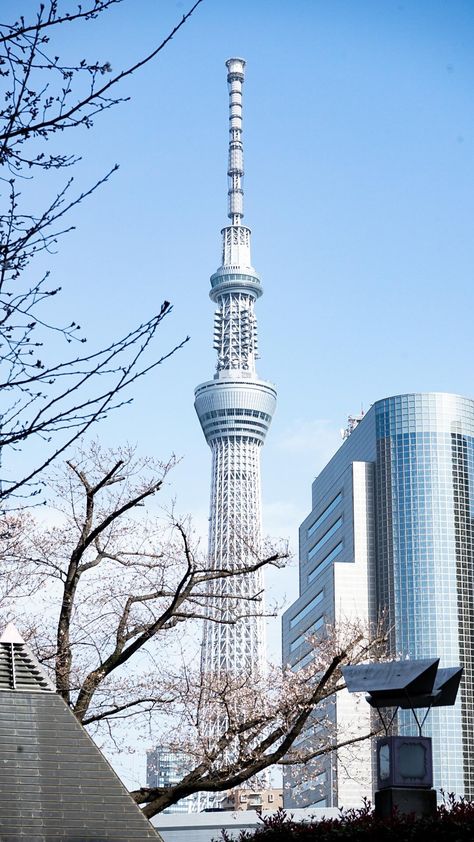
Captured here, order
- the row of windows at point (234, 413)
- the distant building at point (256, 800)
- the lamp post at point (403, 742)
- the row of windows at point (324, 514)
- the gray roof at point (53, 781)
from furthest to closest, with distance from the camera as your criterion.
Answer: the row of windows at point (234, 413) → the row of windows at point (324, 514) → the distant building at point (256, 800) → the lamp post at point (403, 742) → the gray roof at point (53, 781)

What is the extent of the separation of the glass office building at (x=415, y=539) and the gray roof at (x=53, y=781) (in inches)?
3081

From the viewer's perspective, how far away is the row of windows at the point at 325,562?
337 feet

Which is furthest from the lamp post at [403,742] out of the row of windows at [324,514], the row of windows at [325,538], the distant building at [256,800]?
the row of windows at [325,538]

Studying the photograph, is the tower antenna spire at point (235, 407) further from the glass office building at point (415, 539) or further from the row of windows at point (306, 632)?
the glass office building at point (415, 539)

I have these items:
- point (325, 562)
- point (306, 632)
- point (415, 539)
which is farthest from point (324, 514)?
point (415, 539)

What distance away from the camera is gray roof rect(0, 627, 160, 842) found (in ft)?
37.2

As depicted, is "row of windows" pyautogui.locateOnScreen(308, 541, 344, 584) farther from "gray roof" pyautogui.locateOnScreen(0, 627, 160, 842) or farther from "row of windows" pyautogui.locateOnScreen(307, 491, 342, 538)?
"gray roof" pyautogui.locateOnScreen(0, 627, 160, 842)

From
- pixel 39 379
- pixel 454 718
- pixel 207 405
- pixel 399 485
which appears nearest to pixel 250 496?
pixel 207 405

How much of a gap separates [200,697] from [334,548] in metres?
87.4

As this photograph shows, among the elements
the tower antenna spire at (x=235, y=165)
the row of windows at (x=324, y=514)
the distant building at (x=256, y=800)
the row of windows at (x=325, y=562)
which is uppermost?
the tower antenna spire at (x=235, y=165)

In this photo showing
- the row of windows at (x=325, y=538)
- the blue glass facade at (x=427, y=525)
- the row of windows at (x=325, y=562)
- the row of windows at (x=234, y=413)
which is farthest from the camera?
the row of windows at (x=234, y=413)

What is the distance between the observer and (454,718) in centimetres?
8669

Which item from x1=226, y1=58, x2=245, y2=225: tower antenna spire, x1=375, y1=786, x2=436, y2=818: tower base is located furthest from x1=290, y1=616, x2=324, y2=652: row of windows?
x1=375, y1=786, x2=436, y2=818: tower base

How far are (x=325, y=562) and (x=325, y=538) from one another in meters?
2.75
